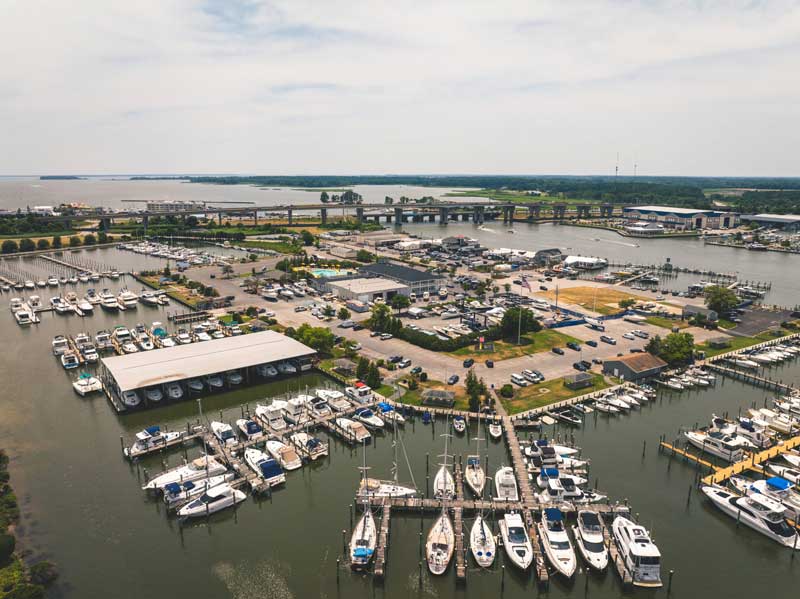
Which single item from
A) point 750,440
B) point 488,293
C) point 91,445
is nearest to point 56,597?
point 91,445

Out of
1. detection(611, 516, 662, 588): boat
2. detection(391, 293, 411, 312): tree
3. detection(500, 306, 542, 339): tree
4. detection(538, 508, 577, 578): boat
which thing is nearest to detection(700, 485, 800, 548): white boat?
detection(611, 516, 662, 588): boat

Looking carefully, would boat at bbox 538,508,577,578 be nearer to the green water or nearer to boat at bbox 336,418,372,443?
the green water

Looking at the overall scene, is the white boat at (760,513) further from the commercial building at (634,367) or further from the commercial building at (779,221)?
the commercial building at (779,221)

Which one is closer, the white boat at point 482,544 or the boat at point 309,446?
the white boat at point 482,544

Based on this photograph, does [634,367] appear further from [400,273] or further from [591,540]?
[400,273]

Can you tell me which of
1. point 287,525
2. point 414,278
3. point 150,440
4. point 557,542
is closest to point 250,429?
point 150,440

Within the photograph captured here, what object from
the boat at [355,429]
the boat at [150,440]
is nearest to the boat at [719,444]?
the boat at [355,429]

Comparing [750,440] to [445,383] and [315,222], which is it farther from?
[315,222]
